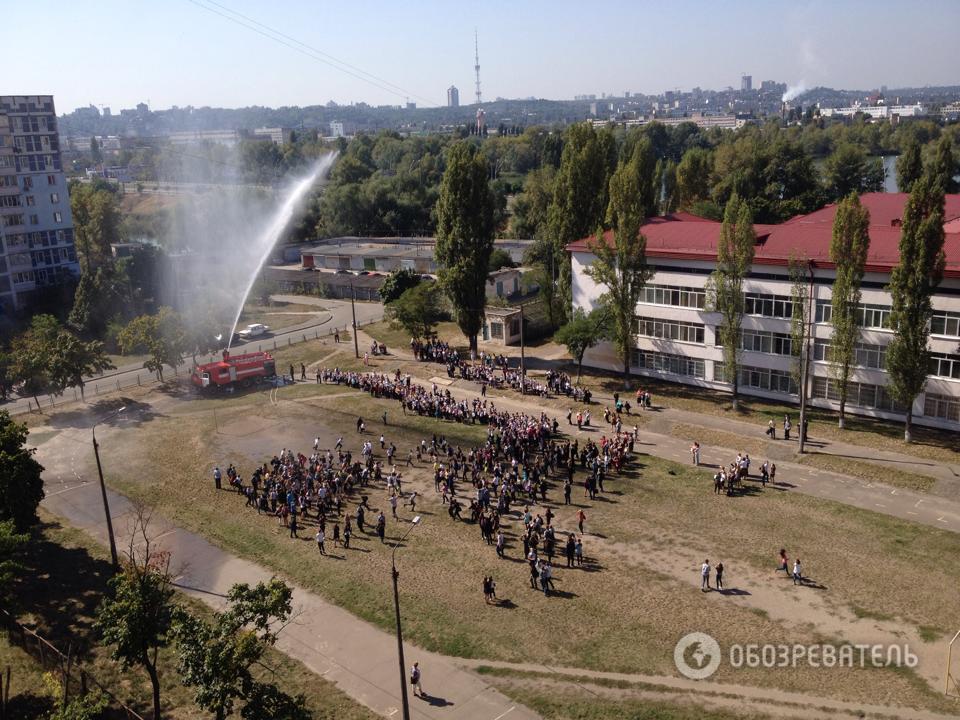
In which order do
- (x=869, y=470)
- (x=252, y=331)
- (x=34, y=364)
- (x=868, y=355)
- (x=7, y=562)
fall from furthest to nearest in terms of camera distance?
1. (x=252, y=331)
2. (x=34, y=364)
3. (x=868, y=355)
4. (x=869, y=470)
5. (x=7, y=562)

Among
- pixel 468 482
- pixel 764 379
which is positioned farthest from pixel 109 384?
pixel 764 379

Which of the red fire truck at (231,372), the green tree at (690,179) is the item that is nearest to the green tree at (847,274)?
the red fire truck at (231,372)

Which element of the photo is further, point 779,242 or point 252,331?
point 252,331

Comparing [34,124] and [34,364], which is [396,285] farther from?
[34,124]

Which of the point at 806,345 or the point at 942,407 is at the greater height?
the point at 806,345

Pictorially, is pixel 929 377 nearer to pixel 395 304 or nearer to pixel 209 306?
pixel 395 304

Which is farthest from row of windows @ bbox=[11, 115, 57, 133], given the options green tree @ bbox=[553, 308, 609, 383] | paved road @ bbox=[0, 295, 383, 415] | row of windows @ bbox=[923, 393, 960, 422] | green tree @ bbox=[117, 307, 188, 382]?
row of windows @ bbox=[923, 393, 960, 422]

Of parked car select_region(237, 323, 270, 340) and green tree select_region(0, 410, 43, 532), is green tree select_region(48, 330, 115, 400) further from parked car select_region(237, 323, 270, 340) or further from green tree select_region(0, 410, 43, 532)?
green tree select_region(0, 410, 43, 532)
